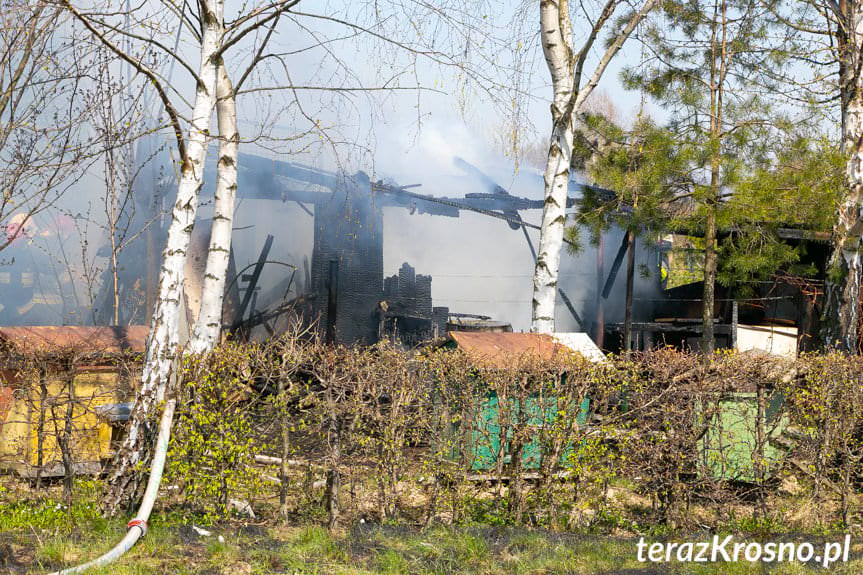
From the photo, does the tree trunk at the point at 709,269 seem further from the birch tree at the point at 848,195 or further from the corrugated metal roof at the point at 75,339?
the corrugated metal roof at the point at 75,339

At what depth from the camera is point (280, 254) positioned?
49.2ft

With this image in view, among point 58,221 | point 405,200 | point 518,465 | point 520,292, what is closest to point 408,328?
point 405,200

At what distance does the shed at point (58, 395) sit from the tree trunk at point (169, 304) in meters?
0.33

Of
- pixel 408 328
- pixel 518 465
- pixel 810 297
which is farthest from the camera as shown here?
pixel 408 328

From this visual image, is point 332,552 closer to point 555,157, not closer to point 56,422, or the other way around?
point 56,422

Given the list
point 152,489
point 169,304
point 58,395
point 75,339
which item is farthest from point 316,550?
point 75,339

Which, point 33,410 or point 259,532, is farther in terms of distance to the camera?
point 33,410

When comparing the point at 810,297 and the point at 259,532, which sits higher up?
the point at 810,297

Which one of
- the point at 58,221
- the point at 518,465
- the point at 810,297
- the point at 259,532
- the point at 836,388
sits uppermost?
the point at 58,221

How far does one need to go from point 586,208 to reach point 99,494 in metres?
8.83

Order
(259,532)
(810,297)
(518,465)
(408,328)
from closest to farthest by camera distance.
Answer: (259,532), (518,465), (810,297), (408,328)

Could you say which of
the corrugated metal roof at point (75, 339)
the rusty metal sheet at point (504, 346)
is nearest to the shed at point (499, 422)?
the rusty metal sheet at point (504, 346)

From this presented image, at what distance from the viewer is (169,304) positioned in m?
6.30

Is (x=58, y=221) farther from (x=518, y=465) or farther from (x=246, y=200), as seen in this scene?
(x=518, y=465)
